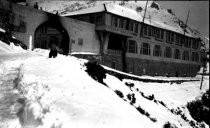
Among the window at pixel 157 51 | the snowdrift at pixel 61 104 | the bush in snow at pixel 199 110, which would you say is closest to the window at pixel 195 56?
the window at pixel 157 51

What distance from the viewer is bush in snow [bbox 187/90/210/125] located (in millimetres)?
26328

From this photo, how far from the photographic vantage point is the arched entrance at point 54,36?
28.3 m

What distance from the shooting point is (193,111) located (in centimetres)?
2670

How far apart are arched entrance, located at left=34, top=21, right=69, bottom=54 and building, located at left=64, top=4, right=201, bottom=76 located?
3.49 metres

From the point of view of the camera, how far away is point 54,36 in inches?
1351

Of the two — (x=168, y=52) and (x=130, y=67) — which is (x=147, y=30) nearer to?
(x=130, y=67)

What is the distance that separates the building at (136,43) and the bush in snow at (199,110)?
442 inches

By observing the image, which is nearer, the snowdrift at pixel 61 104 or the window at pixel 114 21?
the snowdrift at pixel 61 104

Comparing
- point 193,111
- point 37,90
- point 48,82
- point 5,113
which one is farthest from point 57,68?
point 193,111

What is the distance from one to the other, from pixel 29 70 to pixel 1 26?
1194 centimetres

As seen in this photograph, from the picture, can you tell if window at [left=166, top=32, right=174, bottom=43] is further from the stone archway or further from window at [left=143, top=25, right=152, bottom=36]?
the stone archway

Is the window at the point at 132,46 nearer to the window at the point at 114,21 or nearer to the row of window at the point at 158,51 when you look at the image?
the row of window at the point at 158,51

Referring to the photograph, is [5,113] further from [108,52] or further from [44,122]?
[108,52]

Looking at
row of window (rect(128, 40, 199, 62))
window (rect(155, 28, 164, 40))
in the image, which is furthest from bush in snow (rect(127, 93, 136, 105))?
window (rect(155, 28, 164, 40))
